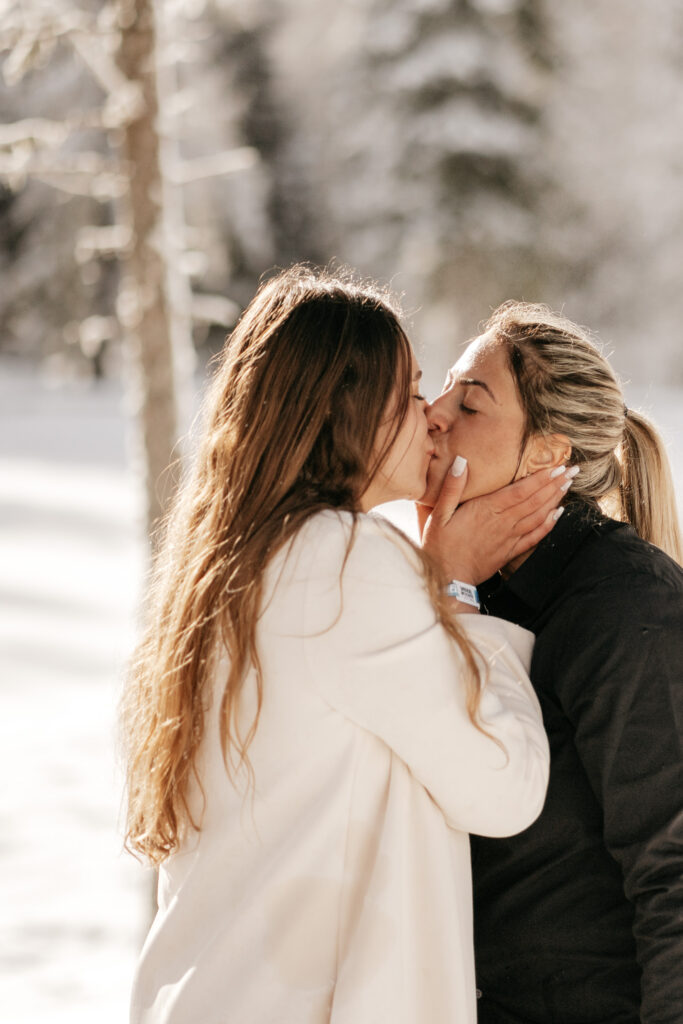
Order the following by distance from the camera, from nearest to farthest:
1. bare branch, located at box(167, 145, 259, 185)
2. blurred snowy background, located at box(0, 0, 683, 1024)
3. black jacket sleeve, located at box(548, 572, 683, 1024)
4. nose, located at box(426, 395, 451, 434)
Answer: black jacket sleeve, located at box(548, 572, 683, 1024) → nose, located at box(426, 395, 451, 434) → bare branch, located at box(167, 145, 259, 185) → blurred snowy background, located at box(0, 0, 683, 1024)

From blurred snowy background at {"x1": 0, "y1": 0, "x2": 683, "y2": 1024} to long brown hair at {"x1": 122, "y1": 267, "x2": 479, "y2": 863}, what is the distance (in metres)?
3.09

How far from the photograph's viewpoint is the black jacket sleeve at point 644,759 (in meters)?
1.72

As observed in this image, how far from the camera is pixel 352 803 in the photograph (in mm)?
1609

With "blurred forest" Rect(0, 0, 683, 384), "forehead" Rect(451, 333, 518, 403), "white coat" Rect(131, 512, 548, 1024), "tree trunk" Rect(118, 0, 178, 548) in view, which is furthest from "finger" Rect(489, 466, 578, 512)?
"blurred forest" Rect(0, 0, 683, 384)

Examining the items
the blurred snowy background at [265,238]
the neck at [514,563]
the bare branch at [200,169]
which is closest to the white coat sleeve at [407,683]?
the neck at [514,563]

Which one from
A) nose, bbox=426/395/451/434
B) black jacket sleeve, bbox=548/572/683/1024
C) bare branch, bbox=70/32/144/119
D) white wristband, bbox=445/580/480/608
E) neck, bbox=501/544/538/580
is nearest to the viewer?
black jacket sleeve, bbox=548/572/683/1024

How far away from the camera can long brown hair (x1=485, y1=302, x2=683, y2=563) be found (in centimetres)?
214

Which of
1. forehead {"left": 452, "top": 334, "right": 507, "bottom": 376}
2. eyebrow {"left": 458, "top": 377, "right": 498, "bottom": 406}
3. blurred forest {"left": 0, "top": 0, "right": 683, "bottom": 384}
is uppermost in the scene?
blurred forest {"left": 0, "top": 0, "right": 683, "bottom": 384}

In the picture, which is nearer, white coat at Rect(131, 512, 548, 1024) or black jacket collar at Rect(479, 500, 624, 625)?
white coat at Rect(131, 512, 548, 1024)

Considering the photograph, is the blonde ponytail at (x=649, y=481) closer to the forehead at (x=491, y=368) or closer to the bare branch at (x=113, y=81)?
the forehead at (x=491, y=368)

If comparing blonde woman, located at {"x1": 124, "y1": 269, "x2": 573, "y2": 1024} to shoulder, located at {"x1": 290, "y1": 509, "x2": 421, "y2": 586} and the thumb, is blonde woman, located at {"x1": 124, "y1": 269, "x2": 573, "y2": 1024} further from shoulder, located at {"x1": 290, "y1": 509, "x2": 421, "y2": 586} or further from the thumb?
the thumb

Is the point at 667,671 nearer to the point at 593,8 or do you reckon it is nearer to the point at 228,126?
the point at 593,8

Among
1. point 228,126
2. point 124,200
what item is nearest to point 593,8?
point 228,126

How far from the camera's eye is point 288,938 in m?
1.62
